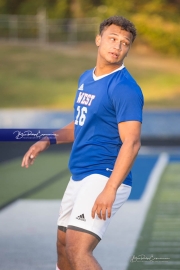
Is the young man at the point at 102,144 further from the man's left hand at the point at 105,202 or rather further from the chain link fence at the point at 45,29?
the chain link fence at the point at 45,29

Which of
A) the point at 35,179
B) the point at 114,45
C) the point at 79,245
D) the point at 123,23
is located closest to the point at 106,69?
the point at 114,45

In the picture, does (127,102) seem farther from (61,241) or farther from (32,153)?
(61,241)

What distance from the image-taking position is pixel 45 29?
120 feet

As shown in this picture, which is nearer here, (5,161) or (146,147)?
(5,161)

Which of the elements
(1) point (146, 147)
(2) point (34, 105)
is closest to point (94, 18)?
(2) point (34, 105)

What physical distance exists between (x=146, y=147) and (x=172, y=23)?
803 inches

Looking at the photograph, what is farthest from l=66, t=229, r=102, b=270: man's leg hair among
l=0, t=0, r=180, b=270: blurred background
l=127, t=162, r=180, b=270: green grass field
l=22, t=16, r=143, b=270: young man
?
l=0, t=0, r=180, b=270: blurred background

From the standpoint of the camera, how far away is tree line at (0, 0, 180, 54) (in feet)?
121

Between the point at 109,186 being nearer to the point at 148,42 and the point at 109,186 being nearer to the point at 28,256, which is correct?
the point at 28,256

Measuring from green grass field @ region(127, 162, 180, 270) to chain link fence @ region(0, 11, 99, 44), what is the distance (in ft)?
85.2

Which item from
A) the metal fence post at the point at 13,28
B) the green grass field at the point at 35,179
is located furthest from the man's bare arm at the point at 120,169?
the metal fence post at the point at 13,28

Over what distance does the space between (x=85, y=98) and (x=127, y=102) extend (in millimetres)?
291

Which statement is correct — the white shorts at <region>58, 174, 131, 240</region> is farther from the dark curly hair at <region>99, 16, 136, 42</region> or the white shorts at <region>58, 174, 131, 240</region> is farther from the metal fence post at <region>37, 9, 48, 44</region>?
the metal fence post at <region>37, 9, 48, 44</region>

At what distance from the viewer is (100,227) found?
3.84 meters
